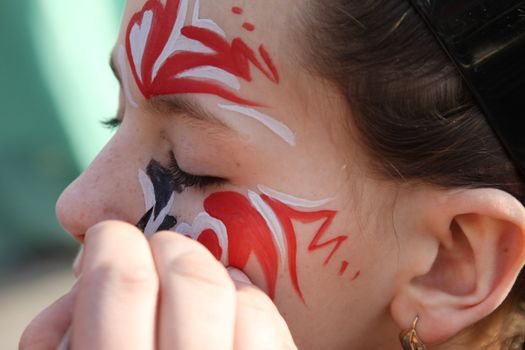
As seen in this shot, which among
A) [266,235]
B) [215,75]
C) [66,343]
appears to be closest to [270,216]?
[266,235]

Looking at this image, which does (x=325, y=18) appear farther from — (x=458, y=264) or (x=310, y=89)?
(x=458, y=264)

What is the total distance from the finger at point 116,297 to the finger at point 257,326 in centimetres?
14

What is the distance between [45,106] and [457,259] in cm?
252

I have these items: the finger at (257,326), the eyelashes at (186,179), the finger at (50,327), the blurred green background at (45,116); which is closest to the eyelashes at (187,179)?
the eyelashes at (186,179)

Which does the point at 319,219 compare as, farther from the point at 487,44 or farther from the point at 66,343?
the point at 66,343

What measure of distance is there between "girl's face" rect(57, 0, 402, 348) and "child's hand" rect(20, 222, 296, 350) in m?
0.24

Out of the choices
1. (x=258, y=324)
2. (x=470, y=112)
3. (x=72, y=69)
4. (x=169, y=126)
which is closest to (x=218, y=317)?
(x=258, y=324)

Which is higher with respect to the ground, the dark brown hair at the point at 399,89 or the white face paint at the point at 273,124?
the dark brown hair at the point at 399,89

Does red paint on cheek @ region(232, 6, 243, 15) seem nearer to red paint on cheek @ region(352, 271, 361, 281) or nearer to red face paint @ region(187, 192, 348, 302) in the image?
red face paint @ region(187, 192, 348, 302)

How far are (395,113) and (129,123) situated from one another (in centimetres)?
50

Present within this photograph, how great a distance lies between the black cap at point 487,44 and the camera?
54.2 inches

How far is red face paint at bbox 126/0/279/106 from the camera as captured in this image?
145 cm

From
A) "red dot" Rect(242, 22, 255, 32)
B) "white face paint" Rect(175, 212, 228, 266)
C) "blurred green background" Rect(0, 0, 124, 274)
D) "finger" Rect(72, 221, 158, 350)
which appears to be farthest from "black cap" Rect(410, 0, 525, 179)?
"blurred green background" Rect(0, 0, 124, 274)

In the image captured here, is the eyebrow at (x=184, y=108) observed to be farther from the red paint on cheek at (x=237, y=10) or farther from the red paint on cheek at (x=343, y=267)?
the red paint on cheek at (x=343, y=267)
